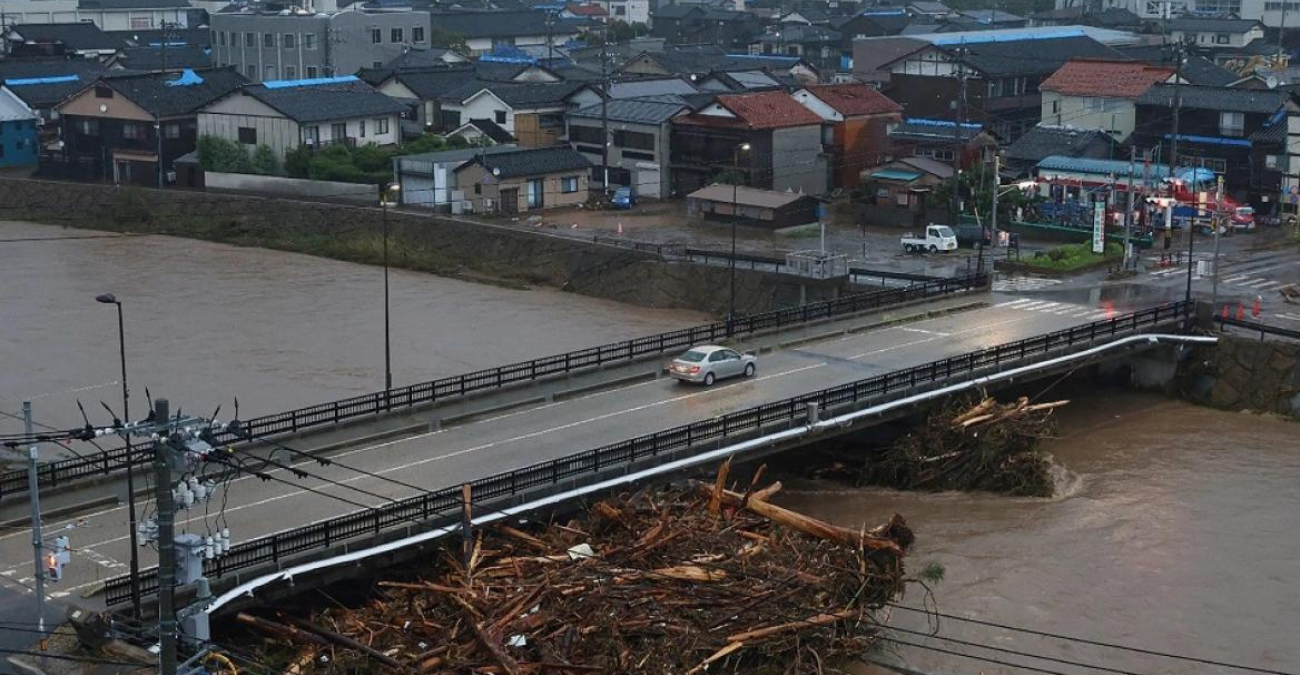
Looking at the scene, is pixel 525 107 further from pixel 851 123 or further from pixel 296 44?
pixel 296 44

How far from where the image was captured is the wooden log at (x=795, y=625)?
A: 791 inches

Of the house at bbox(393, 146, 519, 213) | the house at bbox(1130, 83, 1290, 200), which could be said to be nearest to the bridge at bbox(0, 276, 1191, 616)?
the house at bbox(1130, 83, 1290, 200)

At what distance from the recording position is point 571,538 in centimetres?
2267

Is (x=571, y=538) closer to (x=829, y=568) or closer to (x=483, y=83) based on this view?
(x=829, y=568)

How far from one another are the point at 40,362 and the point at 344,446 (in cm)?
1405

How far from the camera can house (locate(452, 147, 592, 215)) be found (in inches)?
2114

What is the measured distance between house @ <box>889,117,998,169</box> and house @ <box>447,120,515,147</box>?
44.8ft

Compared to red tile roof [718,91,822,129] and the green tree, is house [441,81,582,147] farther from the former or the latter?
the green tree

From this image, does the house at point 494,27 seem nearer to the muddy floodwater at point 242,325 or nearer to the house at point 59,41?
the house at point 59,41

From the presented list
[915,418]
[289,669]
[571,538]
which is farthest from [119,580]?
[915,418]

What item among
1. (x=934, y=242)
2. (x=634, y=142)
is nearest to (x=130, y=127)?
(x=634, y=142)

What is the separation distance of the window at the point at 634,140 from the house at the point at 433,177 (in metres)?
3.98

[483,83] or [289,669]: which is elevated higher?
[483,83]

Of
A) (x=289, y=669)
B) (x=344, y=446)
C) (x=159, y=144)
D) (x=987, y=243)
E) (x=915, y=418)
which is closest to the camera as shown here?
(x=289, y=669)
